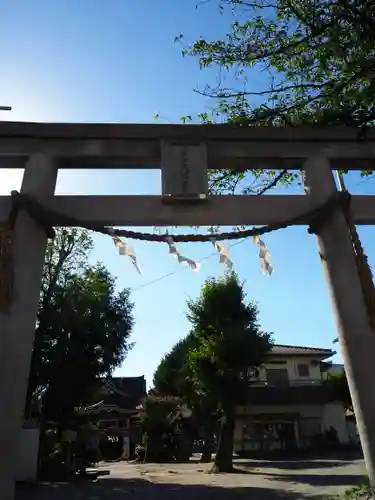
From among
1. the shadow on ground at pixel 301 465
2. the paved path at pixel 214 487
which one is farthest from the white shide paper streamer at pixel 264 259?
the shadow on ground at pixel 301 465

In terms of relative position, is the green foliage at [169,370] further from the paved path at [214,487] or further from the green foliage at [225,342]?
the paved path at [214,487]

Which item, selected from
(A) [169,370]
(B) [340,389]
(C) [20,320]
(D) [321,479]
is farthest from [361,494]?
(A) [169,370]

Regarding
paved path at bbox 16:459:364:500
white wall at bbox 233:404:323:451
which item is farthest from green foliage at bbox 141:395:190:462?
paved path at bbox 16:459:364:500

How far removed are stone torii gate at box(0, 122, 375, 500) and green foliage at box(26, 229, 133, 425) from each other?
13.3 meters

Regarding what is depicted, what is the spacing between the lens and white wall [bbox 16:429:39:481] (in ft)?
49.5

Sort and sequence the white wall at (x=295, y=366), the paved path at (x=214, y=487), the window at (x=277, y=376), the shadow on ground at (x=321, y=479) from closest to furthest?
the paved path at (x=214, y=487), the shadow on ground at (x=321, y=479), the window at (x=277, y=376), the white wall at (x=295, y=366)

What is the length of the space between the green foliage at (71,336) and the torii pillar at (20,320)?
525 inches

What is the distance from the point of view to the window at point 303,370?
3067cm

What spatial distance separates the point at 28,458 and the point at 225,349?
7691 millimetres

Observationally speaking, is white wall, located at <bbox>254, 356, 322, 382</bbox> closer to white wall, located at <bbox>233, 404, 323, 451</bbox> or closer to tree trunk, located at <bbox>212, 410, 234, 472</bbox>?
white wall, located at <bbox>233, 404, 323, 451</bbox>

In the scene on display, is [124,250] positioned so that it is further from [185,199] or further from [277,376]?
[277,376]

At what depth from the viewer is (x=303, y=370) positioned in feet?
101

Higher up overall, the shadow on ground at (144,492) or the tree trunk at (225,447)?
the tree trunk at (225,447)

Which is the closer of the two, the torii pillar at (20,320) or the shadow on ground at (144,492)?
the torii pillar at (20,320)
